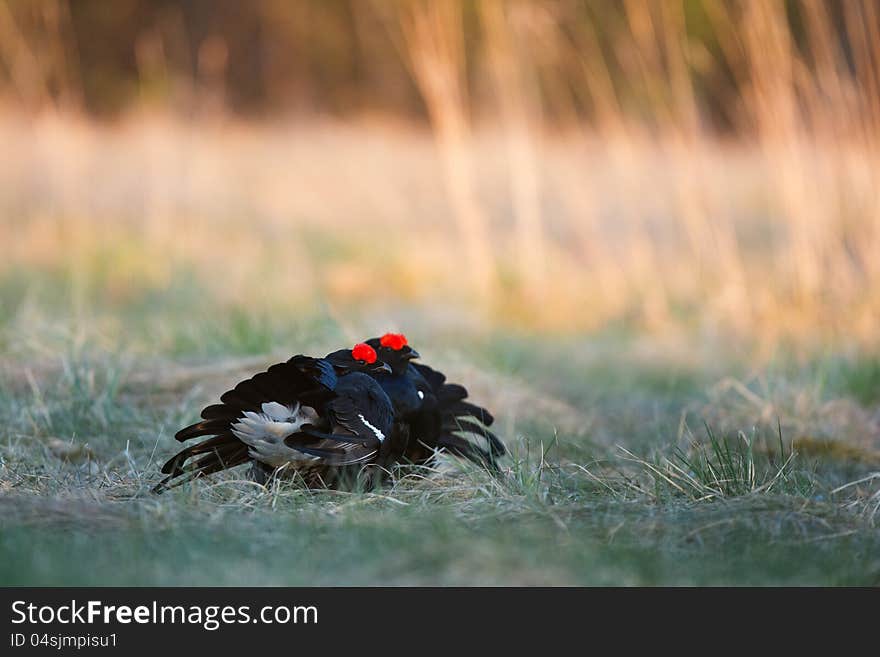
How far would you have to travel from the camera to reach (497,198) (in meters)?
11.4

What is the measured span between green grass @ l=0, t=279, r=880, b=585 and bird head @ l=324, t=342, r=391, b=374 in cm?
35

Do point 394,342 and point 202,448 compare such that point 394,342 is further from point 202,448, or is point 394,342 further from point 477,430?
point 202,448

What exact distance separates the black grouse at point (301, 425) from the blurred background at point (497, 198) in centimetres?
221

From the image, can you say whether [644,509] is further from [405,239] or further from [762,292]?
[405,239]

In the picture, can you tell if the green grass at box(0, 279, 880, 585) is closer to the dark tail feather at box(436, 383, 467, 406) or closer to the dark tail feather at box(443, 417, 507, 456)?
the dark tail feather at box(443, 417, 507, 456)

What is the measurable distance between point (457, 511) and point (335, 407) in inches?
17.7

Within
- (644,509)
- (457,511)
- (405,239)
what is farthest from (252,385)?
(405,239)

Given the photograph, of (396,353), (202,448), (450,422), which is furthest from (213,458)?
(450,422)

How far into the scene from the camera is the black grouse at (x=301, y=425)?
3.21 meters

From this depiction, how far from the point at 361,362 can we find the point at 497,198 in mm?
8099

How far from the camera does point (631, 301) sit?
723 cm

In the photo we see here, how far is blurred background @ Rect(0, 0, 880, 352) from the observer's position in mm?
6324

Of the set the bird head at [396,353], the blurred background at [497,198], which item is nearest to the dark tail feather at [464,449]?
the bird head at [396,353]
